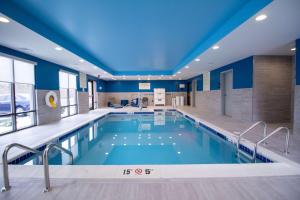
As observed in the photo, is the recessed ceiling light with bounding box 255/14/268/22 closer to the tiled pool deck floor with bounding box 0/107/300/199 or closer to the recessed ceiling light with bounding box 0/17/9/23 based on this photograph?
the tiled pool deck floor with bounding box 0/107/300/199

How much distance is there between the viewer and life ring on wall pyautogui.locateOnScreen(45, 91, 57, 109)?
619 centimetres

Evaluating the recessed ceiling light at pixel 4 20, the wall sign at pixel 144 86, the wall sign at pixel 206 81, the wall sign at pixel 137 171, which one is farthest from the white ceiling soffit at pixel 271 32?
the wall sign at pixel 144 86

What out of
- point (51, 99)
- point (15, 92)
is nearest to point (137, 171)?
point (15, 92)

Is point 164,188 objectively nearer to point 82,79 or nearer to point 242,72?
point 242,72

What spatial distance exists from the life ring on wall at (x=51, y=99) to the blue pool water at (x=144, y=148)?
1574 mm

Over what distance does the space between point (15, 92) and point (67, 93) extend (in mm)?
3352

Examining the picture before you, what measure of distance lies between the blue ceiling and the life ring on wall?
7.05 feet

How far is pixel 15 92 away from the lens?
15.9 ft

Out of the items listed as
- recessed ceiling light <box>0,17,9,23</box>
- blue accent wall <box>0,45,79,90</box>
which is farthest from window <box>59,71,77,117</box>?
recessed ceiling light <box>0,17,9,23</box>

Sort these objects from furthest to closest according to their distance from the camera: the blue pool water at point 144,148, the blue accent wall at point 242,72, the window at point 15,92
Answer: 1. the blue accent wall at point 242,72
2. the window at point 15,92
3. the blue pool water at point 144,148

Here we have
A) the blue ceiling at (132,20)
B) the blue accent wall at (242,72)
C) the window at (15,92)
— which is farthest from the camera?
the blue accent wall at (242,72)

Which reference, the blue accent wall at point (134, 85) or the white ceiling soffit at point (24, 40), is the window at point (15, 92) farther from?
the blue accent wall at point (134, 85)

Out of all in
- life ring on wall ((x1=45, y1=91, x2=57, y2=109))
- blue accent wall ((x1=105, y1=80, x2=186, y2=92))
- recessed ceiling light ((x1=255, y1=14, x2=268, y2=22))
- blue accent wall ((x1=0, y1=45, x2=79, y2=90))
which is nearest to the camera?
recessed ceiling light ((x1=255, y1=14, x2=268, y2=22))

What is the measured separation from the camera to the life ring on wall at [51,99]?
6.19 m
